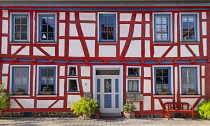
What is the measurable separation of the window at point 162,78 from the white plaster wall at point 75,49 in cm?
390

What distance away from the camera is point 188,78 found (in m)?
13.4

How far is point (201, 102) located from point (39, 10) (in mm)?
9287

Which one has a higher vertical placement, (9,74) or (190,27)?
(190,27)

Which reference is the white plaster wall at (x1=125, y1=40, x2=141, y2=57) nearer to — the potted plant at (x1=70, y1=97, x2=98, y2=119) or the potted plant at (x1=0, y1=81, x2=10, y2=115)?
the potted plant at (x1=70, y1=97, x2=98, y2=119)

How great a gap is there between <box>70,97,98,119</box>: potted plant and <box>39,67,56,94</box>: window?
5.29 feet

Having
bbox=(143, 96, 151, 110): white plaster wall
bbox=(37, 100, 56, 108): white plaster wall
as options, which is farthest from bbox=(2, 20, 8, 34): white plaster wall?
bbox=(143, 96, 151, 110): white plaster wall

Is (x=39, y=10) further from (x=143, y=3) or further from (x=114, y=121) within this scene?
(x=114, y=121)

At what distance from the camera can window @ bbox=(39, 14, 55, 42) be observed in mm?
13344

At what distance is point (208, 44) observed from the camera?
13242 mm

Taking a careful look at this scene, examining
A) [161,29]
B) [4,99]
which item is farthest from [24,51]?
[161,29]

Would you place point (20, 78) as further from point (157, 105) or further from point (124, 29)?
point (157, 105)

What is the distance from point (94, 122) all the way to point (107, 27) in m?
4.77

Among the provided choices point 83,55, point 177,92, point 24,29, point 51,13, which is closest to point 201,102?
point 177,92

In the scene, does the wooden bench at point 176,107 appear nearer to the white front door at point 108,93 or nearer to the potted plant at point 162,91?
the potted plant at point 162,91
